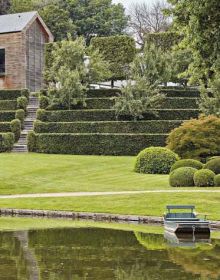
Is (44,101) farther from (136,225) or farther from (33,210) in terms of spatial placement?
(136,225)

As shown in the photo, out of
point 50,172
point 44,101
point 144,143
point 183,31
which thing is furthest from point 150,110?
point 183,31

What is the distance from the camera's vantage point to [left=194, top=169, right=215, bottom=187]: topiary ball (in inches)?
1299

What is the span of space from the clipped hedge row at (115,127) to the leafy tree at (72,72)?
13.4ft

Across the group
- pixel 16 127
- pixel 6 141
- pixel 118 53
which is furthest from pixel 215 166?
pixel 118 53

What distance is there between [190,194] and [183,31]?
26.1 ft

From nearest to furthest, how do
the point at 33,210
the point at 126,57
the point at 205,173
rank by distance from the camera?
the point at 33,210
the point at 205,173
the point at 126,57

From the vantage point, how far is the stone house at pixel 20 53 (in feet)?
217

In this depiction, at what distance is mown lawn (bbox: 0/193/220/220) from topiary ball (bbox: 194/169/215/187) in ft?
13.4

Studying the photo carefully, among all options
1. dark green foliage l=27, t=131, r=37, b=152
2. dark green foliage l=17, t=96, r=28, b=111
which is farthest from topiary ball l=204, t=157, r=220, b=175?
dark green foliage l=17, t=96, r=28, b=111

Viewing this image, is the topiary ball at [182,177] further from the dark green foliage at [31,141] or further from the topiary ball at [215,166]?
the dark green foliage at [31,141]

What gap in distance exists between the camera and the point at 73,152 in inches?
1993

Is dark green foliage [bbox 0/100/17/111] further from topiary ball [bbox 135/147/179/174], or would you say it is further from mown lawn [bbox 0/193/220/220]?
mown lawn [bbox 0/193/220/220]

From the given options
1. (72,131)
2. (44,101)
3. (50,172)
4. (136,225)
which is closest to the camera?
(136,225)

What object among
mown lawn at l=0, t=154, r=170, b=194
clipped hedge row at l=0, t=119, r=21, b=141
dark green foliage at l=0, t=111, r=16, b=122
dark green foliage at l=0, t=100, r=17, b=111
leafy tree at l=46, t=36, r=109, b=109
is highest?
leafy tree at l=46, t=36, r=109, b=109
